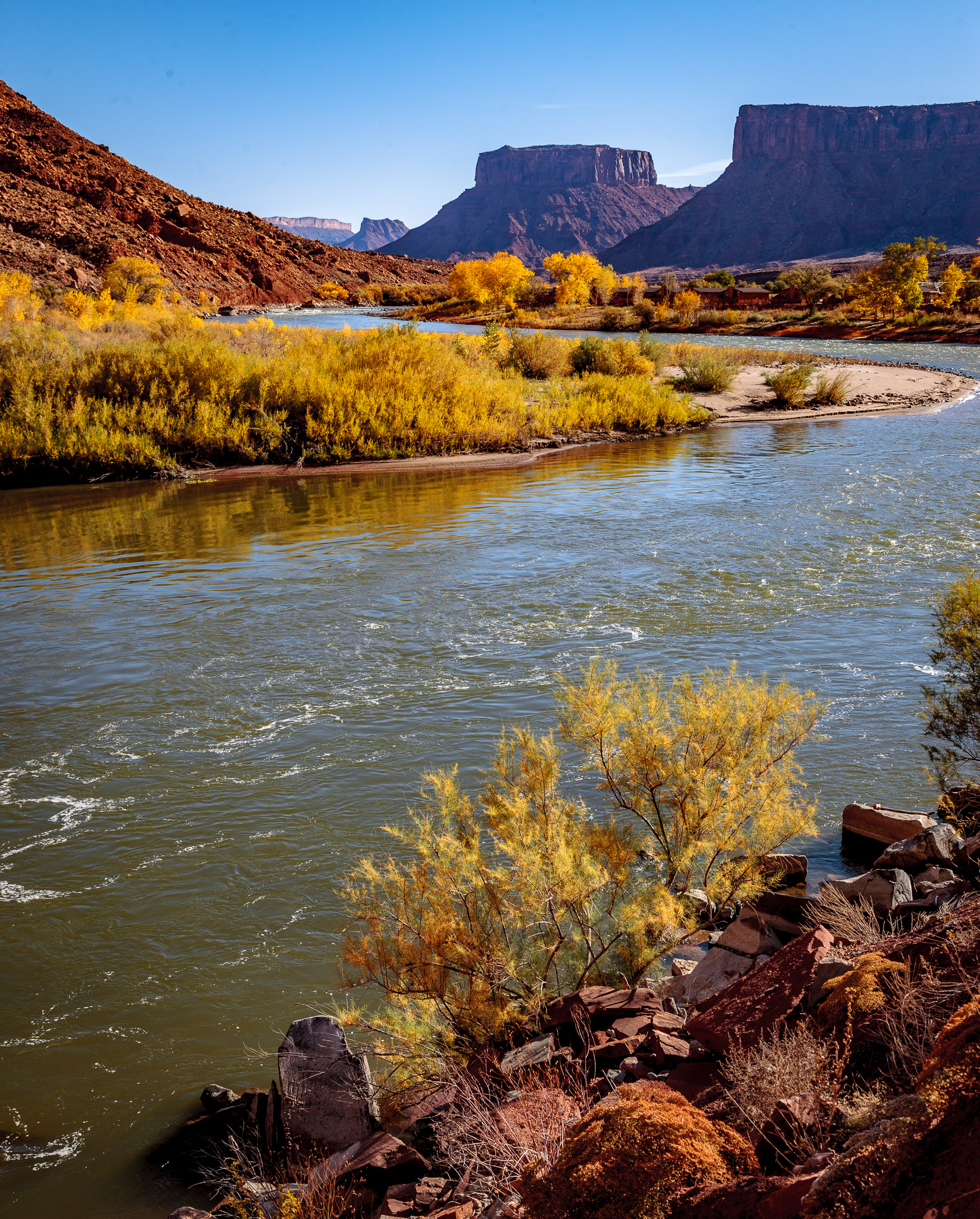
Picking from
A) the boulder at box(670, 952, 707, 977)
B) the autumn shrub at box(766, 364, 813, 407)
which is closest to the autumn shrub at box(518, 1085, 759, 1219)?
the boulder at box(670, 952, 707, 977)

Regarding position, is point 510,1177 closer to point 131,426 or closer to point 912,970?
point 912,970

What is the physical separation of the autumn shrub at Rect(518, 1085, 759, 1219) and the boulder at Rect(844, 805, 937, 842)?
3.46 m

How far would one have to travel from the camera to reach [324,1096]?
3418 mm

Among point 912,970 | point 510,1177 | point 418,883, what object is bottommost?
point 510,1177

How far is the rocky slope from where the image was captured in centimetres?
6144

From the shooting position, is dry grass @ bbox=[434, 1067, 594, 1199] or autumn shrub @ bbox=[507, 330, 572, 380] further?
autumn shrub @ bbox=[507, 330, 572, 380]

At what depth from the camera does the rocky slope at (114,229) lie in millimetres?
61438

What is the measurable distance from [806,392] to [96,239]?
6025cm

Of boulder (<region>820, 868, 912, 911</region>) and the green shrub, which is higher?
the green shrub

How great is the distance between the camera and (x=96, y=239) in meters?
68.8

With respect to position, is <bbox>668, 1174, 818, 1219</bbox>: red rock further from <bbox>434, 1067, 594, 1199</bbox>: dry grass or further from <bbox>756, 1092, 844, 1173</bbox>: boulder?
<bbox>434, 1067, 594, 1199</bbox>: dry grass

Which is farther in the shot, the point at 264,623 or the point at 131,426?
the point at 131,426

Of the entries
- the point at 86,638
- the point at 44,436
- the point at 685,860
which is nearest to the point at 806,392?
the point at 44,436

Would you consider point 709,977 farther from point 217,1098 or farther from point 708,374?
point 708,374
